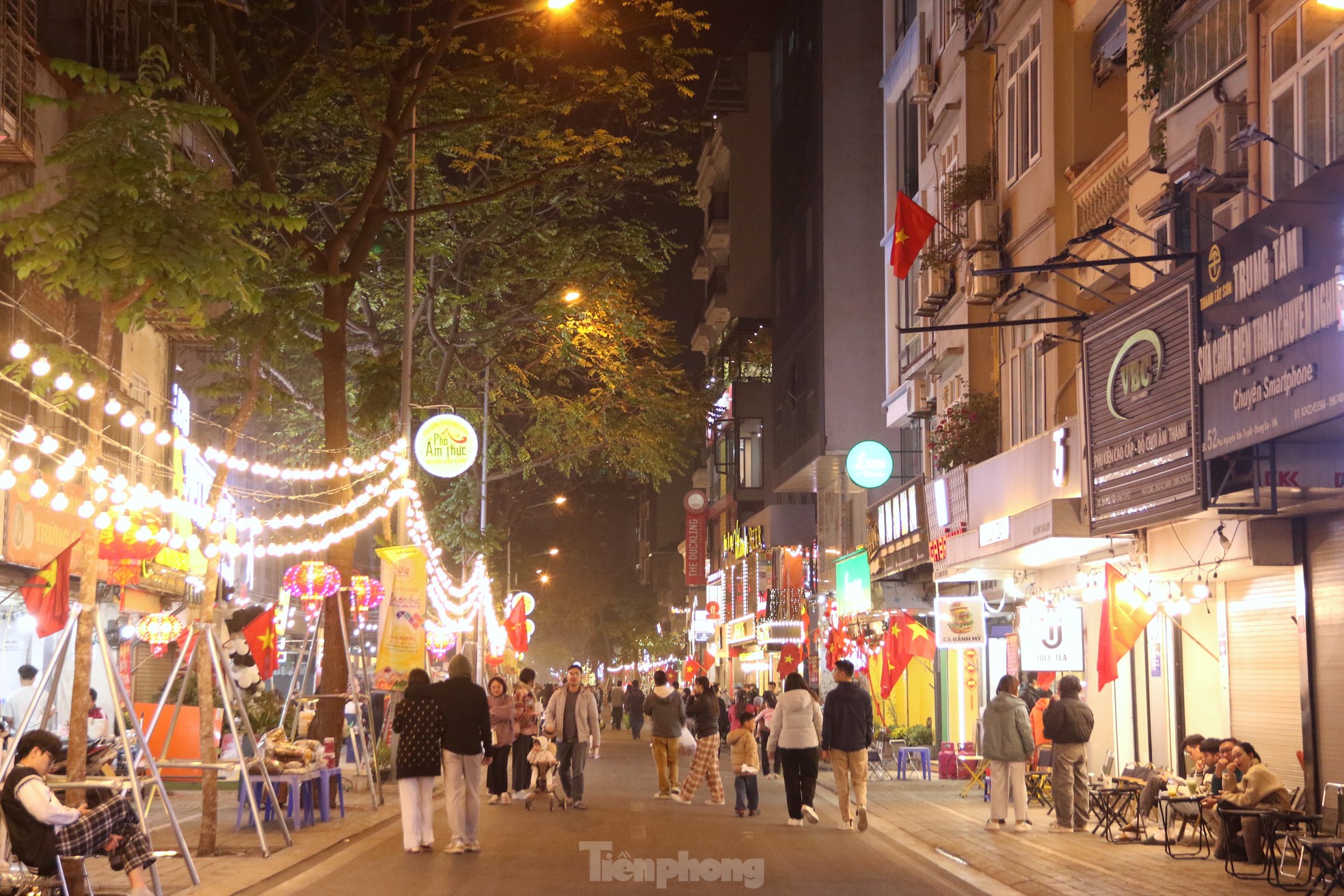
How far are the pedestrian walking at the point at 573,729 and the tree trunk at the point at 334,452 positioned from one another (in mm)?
3017

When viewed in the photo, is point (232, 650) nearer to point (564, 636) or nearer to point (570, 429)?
point (570, 429)

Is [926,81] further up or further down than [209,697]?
further up

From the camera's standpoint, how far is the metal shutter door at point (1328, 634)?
14609 mm

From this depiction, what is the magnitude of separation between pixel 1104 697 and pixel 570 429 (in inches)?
755

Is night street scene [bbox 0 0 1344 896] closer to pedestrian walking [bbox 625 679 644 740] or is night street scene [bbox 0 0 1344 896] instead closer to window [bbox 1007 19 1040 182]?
window [bbox 1007 19 1040 182]

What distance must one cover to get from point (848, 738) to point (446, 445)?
33.1 ft

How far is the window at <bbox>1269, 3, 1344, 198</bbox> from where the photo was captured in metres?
13.7

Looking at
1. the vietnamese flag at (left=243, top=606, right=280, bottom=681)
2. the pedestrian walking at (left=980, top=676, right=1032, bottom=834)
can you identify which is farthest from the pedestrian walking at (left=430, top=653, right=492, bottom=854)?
the vietnamese flag at (left=243, top=606, right=280, bottom=681)

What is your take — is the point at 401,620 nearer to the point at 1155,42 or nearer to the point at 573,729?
the point at 573,729

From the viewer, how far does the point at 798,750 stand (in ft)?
60.8

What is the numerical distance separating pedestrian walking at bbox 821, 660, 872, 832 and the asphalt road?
0.39 m

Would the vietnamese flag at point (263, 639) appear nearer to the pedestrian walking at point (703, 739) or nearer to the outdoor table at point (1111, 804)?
the pedestrian walking at point (703, 739)

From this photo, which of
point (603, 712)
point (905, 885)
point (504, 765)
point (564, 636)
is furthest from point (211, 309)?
point (564, 636)

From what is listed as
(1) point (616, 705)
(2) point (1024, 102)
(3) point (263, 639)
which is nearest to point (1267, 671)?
(2) point (1024, 102)
